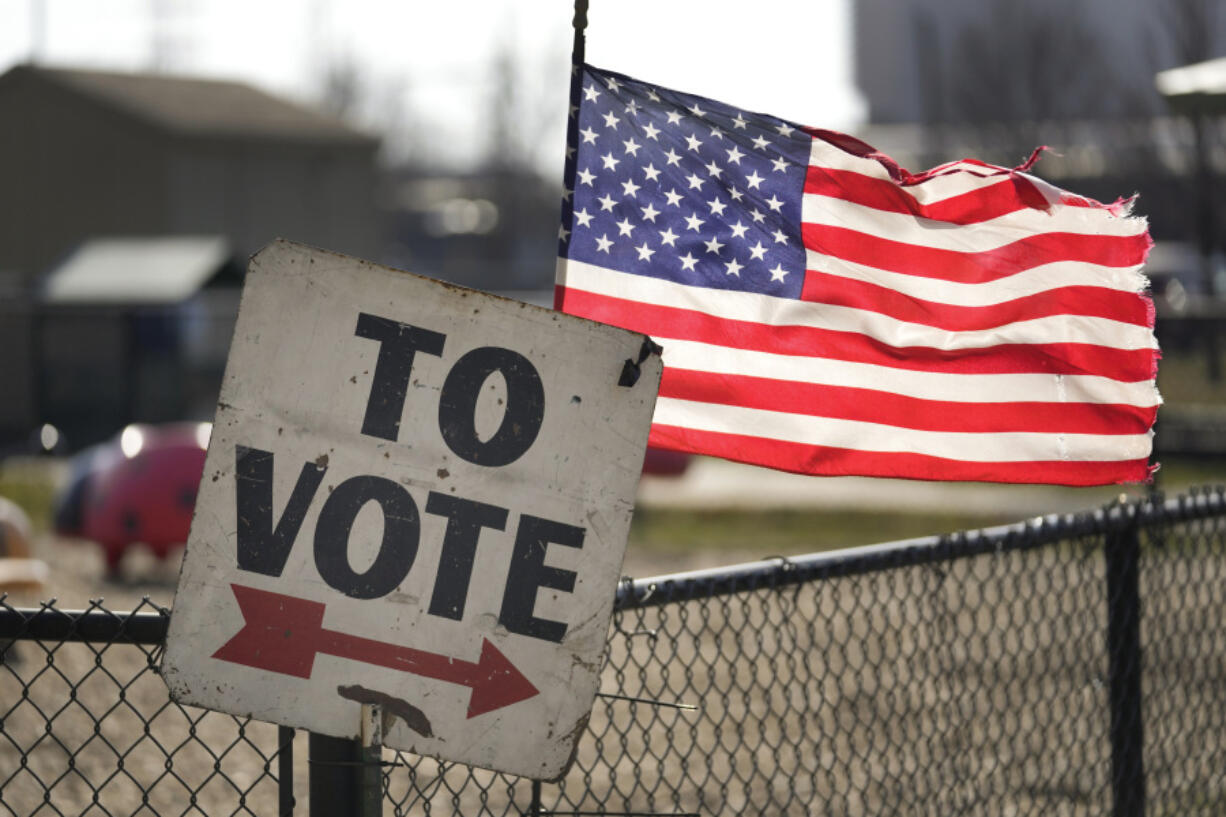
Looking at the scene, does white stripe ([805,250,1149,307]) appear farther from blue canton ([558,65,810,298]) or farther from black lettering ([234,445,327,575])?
black lettering ([234,445,327,575])

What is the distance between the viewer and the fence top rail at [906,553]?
297 centimetres

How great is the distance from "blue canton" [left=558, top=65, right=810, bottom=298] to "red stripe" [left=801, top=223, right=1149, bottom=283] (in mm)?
110

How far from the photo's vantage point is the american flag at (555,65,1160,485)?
3.29 metres

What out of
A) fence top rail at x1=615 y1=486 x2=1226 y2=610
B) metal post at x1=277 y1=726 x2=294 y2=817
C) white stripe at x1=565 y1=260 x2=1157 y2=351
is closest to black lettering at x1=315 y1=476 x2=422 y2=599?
metal post at x1=277 y1=726 x2=294 y2=817

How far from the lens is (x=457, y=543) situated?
2193 mm

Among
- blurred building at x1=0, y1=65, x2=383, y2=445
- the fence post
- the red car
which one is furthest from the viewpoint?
blurred building at x1=0, y1=65, x2=383, y2=445

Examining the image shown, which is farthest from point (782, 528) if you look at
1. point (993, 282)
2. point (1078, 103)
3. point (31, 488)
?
point (1078, 103)

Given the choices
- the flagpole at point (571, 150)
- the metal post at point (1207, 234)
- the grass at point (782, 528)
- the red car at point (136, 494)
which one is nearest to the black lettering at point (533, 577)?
the flagpole at point (571, 150)

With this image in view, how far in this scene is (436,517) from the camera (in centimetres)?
219

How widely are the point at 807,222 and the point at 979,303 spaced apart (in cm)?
47

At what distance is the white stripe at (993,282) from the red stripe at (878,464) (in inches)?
15.5

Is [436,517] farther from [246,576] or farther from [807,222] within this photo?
[807,222]

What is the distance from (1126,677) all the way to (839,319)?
1.39 metres

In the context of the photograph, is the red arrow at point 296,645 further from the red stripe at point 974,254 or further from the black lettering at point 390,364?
the red stripe at point 974,254
